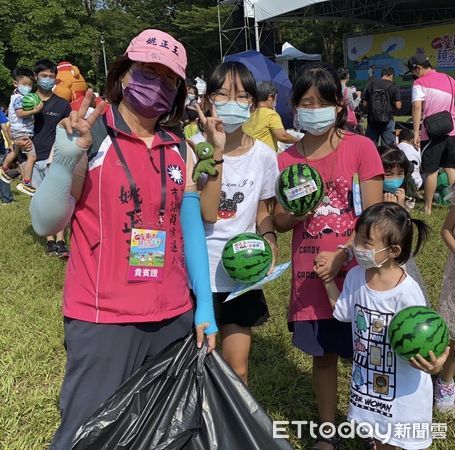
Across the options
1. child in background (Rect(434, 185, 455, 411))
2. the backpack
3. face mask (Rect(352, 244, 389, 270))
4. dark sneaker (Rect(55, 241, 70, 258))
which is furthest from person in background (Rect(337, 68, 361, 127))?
face mask (Rect(352, 244, 389, 270))

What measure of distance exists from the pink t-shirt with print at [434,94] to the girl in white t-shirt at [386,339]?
5.40 metres

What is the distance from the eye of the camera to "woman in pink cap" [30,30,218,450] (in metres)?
1.76

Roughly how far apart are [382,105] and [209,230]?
787cm

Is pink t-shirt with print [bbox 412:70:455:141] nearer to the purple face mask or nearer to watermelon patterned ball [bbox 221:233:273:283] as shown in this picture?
watermelon patterned ball [bbox 221:233:273:283]

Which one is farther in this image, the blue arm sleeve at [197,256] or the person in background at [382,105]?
the person in background at [382,105]

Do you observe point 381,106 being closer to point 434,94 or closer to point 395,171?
point 434,94

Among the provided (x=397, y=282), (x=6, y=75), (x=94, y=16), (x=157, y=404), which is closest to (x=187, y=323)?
(x=157, y=404)

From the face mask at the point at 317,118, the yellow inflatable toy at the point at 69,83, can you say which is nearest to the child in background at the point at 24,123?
the yellow inflatable toy at the point at 69,83

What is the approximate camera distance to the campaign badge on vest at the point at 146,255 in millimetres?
1788

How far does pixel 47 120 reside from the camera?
20.4 feet

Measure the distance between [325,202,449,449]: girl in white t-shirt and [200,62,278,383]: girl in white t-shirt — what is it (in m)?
0.57

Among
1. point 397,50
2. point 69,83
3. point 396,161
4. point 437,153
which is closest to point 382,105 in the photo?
point 437,153

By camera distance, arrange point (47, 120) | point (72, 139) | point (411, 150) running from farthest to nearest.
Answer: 1. point (411, 150)
2. point (47, 120)
3. point (72, 139)

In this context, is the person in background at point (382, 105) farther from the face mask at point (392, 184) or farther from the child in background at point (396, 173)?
the face mask at point (392, 184)
